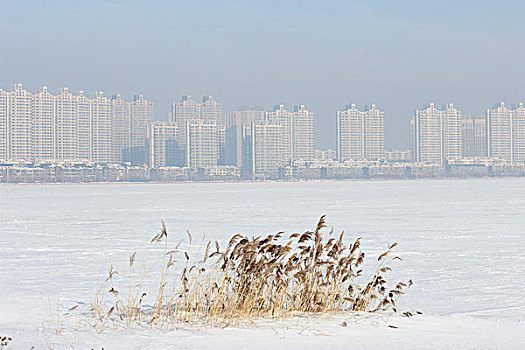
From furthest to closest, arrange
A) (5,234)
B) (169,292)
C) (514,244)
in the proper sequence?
(5,234), (514,244), (169,292)

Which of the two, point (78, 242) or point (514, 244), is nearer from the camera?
point (514, 244)

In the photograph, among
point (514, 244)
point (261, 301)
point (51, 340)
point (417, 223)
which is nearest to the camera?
point (51, 340)

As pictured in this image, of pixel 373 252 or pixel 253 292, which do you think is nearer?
pixel 253 292

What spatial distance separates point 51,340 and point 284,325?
193 cm

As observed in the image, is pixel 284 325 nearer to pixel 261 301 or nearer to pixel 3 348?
pixel 261 301

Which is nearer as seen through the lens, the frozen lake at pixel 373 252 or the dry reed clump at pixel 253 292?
the dry reed clump at pixel 253 292

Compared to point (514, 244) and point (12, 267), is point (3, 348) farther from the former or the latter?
point (514, 244)

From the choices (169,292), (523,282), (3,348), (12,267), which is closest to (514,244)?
(523,282)

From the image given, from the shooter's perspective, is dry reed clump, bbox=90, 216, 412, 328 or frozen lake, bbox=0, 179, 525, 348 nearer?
dry reed clump, bbox=90, 216, 412, 328

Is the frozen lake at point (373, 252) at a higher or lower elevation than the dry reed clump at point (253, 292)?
lower

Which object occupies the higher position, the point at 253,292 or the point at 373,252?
the point at 253,292

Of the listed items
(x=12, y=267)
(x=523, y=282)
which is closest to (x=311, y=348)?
(x=523, y=282)

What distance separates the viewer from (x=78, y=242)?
1827 centimetres

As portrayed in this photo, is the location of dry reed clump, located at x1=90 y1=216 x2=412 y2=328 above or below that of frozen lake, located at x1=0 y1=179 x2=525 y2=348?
above
